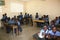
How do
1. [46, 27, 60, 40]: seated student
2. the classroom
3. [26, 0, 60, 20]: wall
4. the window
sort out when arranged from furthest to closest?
the window, [26, 0, 60, 20]: wall, the classroom, [46, 27, 60, 40]: seated student

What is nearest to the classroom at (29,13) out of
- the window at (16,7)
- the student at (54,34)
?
the window at (16,7)

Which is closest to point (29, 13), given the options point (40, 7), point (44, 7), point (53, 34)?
point (40, 7)

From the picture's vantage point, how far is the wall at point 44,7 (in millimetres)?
15161

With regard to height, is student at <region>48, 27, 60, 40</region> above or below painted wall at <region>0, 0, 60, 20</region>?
below

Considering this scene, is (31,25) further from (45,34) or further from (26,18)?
(45,34)

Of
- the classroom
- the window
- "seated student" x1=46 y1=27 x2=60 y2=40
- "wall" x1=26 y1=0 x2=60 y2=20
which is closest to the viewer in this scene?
"seated student" x1=46 y1=27 x2=60 y2=40

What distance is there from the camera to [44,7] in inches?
634

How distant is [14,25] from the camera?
11.3m

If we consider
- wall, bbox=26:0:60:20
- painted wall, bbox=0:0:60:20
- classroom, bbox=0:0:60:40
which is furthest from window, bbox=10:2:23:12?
wall, bbox=26:0:60:20

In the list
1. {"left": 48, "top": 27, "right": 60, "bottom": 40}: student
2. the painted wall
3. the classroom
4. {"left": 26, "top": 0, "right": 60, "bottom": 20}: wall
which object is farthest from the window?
{"left": 48, "top": 27, "right": 60, "bottom": 40}: student

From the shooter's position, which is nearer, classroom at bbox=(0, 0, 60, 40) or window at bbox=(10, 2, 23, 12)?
classroom at bbox=(0, 0, 60, 40)

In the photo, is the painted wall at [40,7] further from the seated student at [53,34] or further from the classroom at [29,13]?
the seated student at [53,34]

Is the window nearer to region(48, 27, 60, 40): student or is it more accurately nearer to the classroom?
the classroom

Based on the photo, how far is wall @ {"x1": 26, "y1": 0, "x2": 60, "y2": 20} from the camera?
15161mm
